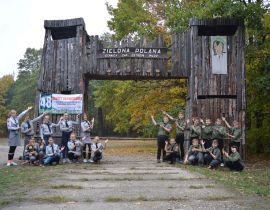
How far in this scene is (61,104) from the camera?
16.2 m

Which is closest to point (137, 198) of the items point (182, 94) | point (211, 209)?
point (211, 209)

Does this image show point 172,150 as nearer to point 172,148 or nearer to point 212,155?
point 172,148

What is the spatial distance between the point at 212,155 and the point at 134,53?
16.1 ft

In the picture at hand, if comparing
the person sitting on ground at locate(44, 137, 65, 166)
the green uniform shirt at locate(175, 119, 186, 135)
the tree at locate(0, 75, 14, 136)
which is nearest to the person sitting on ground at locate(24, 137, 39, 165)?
the person sitting on ground at locate(44, 137, 65, 166)

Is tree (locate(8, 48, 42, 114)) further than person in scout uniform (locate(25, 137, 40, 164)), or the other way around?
tree (locate(8, 48, 42, 114))

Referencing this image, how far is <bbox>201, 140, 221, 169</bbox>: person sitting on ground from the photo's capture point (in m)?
13.2

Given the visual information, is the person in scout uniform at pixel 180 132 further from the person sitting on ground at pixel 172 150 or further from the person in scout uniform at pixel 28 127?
the person in scout uniform at pixel 28 127

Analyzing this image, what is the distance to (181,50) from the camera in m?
16.4

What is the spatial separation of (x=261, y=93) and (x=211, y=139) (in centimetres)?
484

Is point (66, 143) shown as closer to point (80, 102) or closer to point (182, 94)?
point (80, 102)

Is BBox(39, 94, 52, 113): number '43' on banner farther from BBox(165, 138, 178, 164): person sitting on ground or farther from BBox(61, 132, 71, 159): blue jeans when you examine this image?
BBox(165, 138, 178, 164): person sitting on ground

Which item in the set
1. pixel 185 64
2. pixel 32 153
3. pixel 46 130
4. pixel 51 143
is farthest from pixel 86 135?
pixel 185 64

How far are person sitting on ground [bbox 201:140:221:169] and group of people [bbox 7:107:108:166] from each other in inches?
126

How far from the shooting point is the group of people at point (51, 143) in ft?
45.5
